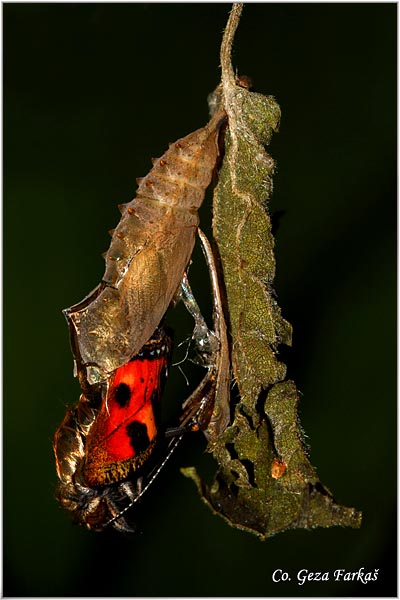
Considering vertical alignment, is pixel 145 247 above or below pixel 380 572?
above

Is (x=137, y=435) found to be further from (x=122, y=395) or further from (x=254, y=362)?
(x=254, y=362)

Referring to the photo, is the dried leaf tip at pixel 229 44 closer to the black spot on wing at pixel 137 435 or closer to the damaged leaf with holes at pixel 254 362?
the damaged leaf with holes at pixel 254 362

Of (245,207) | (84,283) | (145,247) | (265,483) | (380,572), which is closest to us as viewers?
(245,207)

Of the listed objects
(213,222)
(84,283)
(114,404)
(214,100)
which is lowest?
(114,404)

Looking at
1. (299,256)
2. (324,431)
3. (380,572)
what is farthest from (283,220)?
(380,572)

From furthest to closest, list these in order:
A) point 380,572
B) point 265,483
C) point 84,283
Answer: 1. point 84,283
2. point 380,572
3. point 265,483

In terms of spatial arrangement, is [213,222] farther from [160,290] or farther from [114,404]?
[114,404]

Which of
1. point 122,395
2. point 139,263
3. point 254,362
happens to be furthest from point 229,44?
point 122,395
